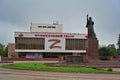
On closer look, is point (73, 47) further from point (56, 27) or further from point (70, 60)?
point (70, 60)

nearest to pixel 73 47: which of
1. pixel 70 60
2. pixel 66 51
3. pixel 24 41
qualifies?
pixel 66 51

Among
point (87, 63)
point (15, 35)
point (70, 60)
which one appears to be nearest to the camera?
point (87, 63)

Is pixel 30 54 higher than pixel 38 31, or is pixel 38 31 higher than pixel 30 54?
→ pixel 38 31

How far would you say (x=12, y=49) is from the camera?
13025 cm

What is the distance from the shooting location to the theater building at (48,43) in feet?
372

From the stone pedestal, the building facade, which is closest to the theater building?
the building facade

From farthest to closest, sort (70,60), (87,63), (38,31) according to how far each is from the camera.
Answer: (38,31)
(70,60)
(87,63)

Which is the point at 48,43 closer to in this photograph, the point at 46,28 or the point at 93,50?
the point at 46,28

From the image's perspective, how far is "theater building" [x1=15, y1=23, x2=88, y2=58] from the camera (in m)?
113

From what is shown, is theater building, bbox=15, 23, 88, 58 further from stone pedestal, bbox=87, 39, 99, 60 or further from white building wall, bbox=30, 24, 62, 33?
stone pedestal, bbox=87, 39, 99, 60

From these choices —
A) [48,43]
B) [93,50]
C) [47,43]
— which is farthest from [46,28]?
[93,50]

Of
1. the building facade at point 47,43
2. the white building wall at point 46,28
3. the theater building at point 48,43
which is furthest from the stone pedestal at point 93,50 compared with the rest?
the white building wall at point 46,28

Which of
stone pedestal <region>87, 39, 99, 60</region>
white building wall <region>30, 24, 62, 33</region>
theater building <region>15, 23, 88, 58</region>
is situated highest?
white building wall <region>30, 24, 62, 33</region>

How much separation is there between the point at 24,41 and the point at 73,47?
61.5ft
